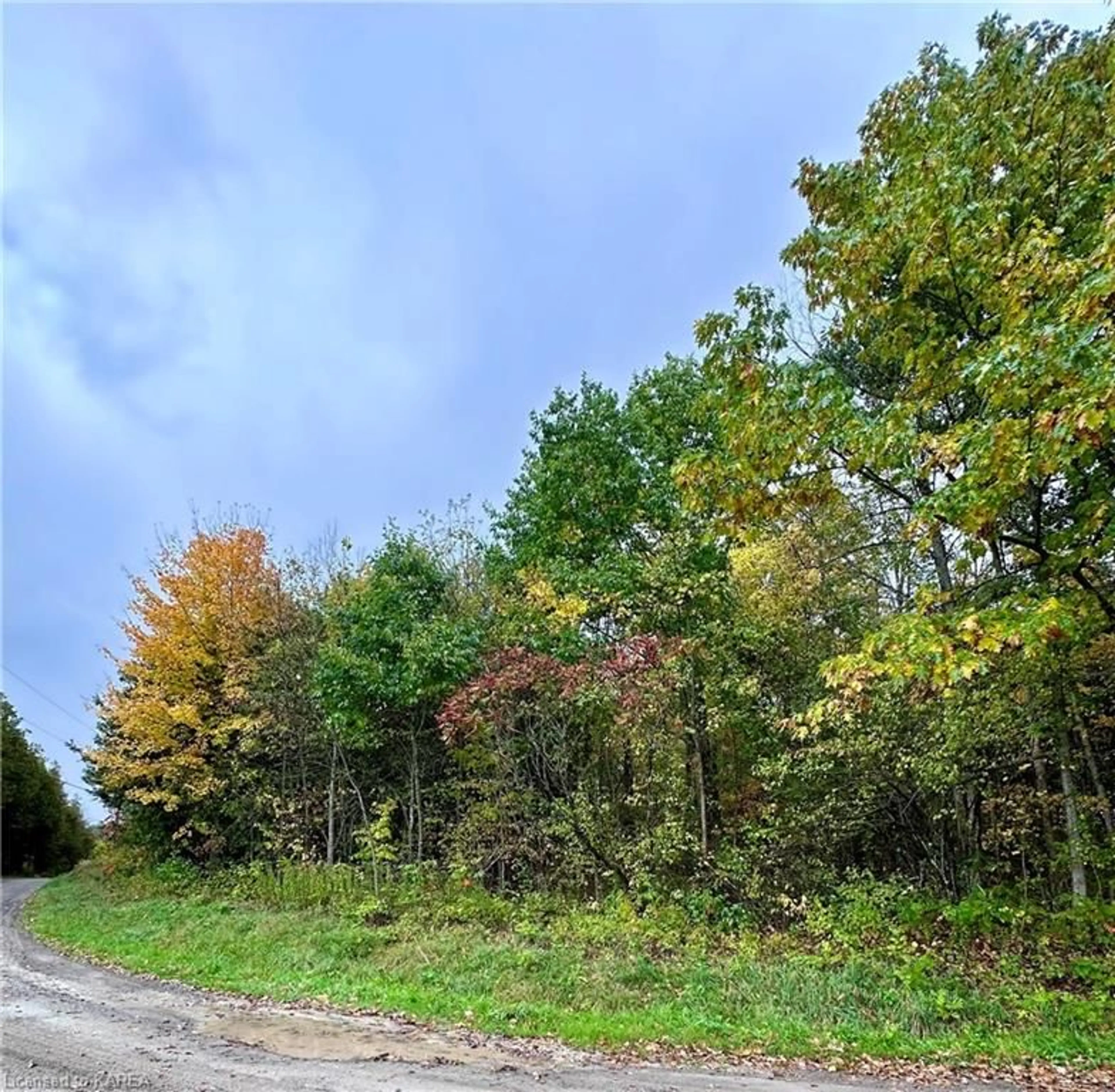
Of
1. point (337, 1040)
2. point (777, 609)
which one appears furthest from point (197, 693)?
point (777, 609)

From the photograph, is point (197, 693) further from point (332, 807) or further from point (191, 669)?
point (332, 807)

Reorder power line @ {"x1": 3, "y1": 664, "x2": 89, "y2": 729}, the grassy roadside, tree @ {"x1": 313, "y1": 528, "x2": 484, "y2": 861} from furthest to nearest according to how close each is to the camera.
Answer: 1. power line @ {"x1": 3, "y1": 664, "x2": 89, "y2": 729}
2. tree @ {"x1": 313, "y1": 528, "x2": 484, "y2": 861}
3. the grassy roadside

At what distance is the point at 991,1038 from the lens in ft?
16.8

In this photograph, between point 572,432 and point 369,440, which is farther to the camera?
point 369,440

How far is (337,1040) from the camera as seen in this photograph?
5152mm

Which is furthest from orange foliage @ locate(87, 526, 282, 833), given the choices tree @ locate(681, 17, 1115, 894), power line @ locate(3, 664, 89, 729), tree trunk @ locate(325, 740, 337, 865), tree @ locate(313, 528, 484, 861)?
power line @ locate(3, 664, 89, 729)

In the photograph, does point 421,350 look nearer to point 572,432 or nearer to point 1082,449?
point 572,432

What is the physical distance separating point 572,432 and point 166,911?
10459 mm

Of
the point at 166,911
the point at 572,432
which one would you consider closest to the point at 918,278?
the point at 572,432

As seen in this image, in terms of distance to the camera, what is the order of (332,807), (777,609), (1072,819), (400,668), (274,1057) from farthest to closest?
(332,807)
(400,668)
(777,609)
(1072,819)
(274,1057)

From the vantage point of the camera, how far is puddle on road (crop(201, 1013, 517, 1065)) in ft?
15.6

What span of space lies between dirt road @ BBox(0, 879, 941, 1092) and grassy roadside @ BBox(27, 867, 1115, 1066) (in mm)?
523

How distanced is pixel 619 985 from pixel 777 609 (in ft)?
17.5

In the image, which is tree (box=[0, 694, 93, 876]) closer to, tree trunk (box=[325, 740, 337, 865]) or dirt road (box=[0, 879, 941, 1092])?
tree trunk (box=[325, 740, 337, 865])
